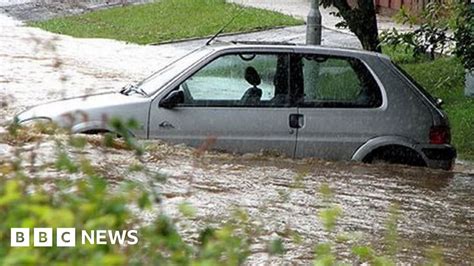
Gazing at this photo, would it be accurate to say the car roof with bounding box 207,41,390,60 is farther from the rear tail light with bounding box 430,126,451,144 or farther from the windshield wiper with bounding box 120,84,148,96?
the rear tail light with bounding box 430,126,451,144

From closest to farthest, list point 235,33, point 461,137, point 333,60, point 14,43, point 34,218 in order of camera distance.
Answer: point 34,218 → point 333,60 → point 461,137 → point 14,43 → point 235,33

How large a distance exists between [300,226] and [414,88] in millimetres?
3352

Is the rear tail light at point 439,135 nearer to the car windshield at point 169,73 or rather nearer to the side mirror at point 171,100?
the car windshield at point 169,73

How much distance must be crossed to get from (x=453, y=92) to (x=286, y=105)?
8725mm

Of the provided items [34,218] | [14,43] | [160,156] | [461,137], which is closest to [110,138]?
[34,218]

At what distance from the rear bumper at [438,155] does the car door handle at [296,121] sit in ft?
4.36

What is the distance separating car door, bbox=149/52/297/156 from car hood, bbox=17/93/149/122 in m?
0.33

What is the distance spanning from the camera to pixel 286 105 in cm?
1078

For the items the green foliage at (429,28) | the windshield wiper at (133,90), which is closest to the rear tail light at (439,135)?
the green foliage at (429,28)

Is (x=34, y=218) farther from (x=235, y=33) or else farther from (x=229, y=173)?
(x=235, y=33)

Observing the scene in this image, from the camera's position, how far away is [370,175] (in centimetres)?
1084

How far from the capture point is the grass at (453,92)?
49.9ft

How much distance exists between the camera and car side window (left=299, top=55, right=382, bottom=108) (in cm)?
1086

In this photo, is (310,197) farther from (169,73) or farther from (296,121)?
(169,73)
